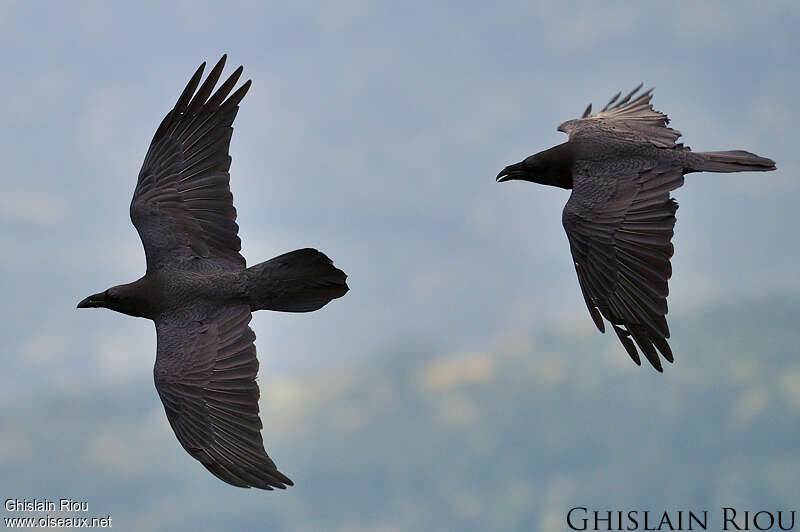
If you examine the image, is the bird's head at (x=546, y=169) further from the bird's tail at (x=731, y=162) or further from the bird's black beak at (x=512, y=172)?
the bird's tail at (x=731, y=162)

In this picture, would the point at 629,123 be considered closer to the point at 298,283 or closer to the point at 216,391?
the point at 298,283

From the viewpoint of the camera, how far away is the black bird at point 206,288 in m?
12.1

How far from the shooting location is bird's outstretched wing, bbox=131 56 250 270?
13438 millimetres

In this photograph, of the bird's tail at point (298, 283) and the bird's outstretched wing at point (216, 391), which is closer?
the bird's outstretched wing at point (216, 391)

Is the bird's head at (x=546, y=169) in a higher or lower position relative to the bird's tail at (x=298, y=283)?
higher

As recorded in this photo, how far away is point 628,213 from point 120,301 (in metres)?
5.01

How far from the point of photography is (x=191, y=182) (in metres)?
13.8

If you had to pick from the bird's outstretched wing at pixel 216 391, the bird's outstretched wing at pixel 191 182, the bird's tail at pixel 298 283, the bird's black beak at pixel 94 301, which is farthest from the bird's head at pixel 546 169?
the bird's black beak at pixel 94 301

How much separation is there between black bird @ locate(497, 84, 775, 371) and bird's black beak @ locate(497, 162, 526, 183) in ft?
1.03

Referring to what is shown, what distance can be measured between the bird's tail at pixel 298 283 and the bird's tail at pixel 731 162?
3.57m

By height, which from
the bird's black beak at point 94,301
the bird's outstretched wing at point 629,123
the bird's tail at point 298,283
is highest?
the bird's outstretched wing at point 629,123

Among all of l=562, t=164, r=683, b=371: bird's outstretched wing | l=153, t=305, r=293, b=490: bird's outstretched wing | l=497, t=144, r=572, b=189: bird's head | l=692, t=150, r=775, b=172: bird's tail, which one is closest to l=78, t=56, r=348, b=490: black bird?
l=153, t=305, r=293, b=490: bird's outstretched wing

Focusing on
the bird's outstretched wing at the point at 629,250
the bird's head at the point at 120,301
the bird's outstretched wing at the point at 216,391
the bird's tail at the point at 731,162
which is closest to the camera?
the bird's outstretched wing at the point at 216,391

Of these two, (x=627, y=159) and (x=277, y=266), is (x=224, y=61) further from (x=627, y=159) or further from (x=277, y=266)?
(x=627, y=159)
